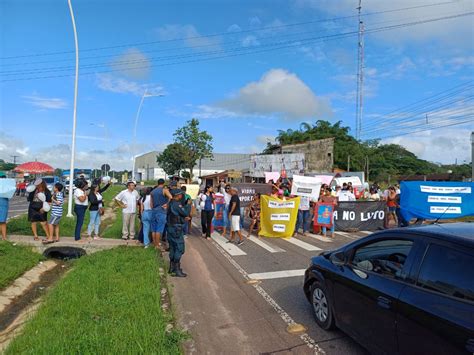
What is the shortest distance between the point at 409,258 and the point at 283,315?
2.25 m

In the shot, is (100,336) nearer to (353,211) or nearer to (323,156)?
(353,211)

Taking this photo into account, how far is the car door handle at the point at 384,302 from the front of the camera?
321cm

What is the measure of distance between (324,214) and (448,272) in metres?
9.49

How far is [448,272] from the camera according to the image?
291 cm

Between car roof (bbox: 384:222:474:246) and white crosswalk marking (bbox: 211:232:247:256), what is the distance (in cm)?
609

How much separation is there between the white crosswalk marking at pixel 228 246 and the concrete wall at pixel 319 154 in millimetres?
36313

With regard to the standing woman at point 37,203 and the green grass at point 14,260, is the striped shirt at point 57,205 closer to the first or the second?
the standing woman at point 37,203

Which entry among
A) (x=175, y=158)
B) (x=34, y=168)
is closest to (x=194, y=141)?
(x=175, y=158)

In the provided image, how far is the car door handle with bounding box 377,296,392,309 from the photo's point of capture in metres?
3.21

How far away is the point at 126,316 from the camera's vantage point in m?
4.53

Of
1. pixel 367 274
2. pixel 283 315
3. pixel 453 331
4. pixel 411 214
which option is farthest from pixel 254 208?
pixel 453 331

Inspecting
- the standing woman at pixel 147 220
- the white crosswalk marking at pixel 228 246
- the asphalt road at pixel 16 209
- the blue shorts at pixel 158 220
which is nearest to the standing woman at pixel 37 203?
the standing woman at pixel 147 220

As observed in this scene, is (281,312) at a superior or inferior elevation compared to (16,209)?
inferior

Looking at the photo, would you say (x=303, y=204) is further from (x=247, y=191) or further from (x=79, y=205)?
(x=79, y=205)
